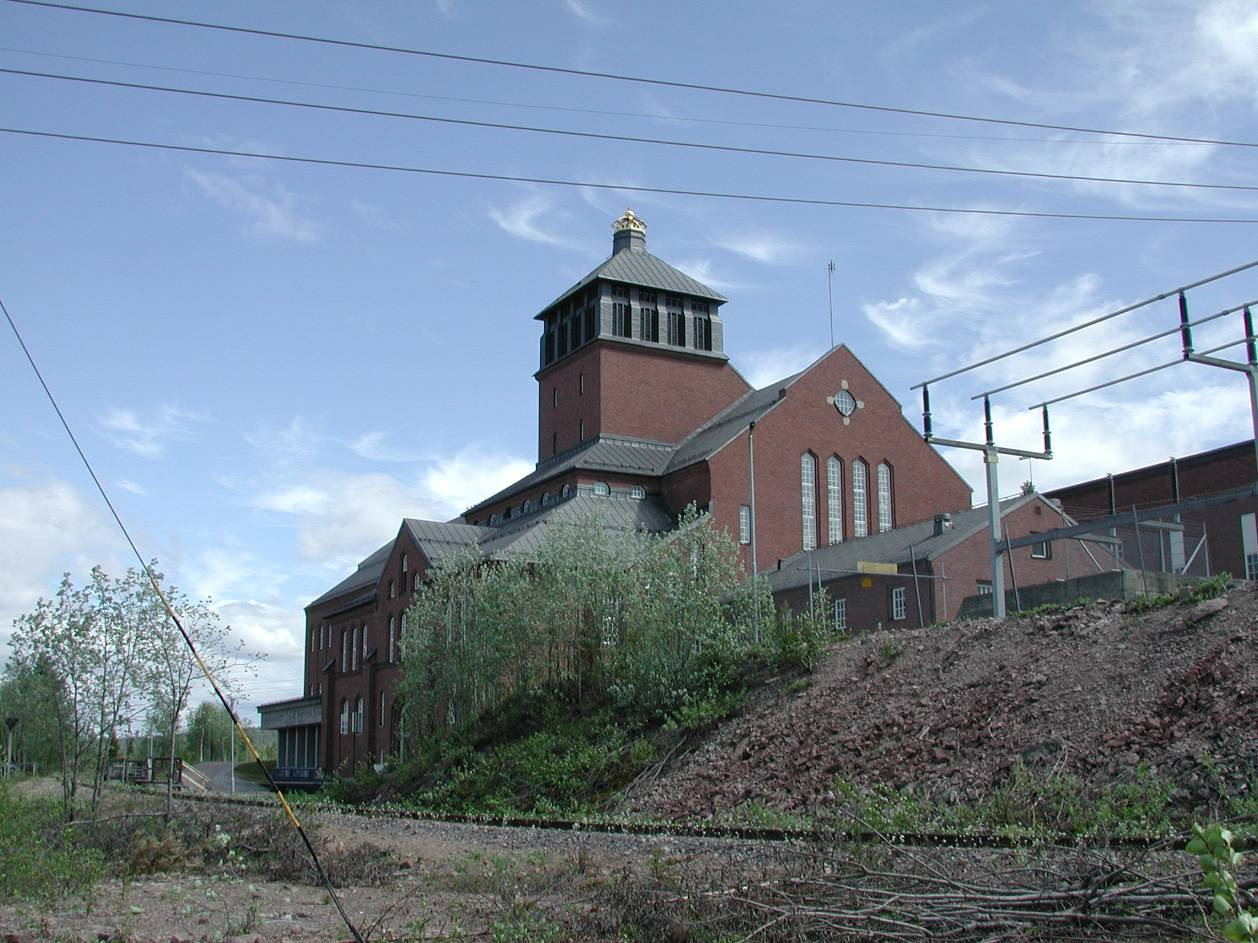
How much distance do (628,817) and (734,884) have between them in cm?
1059

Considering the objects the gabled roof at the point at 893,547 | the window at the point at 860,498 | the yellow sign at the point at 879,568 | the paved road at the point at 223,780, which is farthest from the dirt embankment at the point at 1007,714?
the paved road at the point at 223,780

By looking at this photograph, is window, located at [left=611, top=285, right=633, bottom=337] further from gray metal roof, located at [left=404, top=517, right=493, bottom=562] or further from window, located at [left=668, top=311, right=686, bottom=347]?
gray metal roof, located at [left=404, top=517, right=493, bottom=562]

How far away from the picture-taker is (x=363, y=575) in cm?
7456

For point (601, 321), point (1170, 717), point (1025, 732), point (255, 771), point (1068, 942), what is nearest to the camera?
point (1068, 942)

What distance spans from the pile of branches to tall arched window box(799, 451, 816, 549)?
4417 cm

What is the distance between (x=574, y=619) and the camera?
3209 centimetres

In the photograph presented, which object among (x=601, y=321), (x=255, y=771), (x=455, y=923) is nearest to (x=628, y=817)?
(x=455, y=923)

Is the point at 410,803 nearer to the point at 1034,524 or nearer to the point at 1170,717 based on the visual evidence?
the point at 1170,717

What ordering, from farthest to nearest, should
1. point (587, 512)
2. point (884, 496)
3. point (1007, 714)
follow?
1. point (884, 496)
2. point (587, 512)
3. point (1007, 714)

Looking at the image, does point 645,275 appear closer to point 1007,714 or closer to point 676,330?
point 676,330

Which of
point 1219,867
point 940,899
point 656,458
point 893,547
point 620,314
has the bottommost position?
point 940,899

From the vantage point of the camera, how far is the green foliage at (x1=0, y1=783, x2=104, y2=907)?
471 inches

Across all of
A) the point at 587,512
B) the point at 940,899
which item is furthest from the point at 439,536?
the point at 940,899

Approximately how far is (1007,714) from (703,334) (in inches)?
1891
